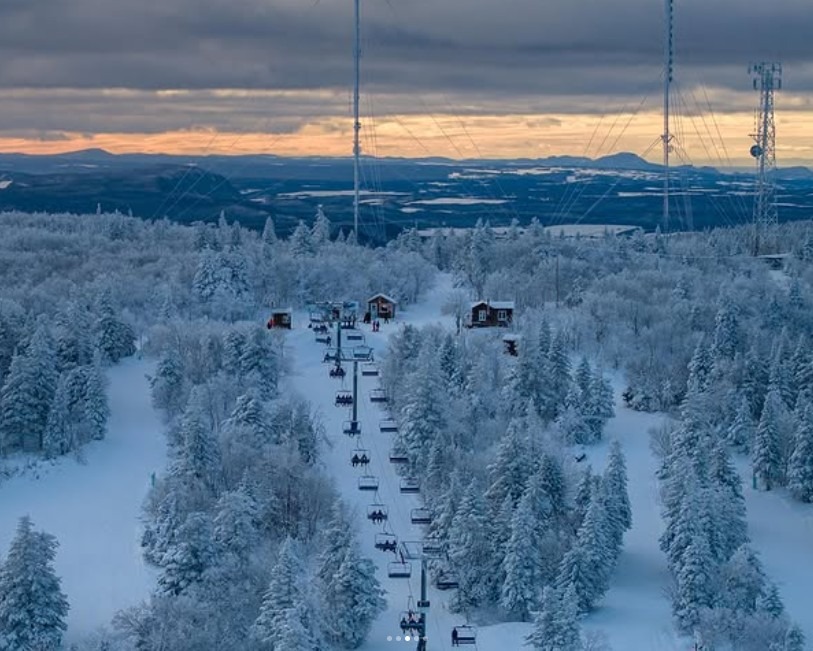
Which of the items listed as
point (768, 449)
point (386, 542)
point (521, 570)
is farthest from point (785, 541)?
point (386, 542)

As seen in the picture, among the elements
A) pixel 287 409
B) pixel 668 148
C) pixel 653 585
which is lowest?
pixel 653 585

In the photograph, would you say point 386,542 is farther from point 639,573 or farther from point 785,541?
point 785,541

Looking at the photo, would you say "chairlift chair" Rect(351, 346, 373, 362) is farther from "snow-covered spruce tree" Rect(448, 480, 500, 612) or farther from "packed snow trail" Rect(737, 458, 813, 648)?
"snow-covered spruce tree" Rect(448, 480, 500, 612)

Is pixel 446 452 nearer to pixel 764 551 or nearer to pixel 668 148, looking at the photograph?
pixel 764 551

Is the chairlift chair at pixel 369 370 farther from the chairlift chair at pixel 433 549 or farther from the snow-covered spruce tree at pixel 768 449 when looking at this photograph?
the chairlift chair at pixel 433 549

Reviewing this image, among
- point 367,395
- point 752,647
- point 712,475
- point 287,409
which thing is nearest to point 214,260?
point 367,395

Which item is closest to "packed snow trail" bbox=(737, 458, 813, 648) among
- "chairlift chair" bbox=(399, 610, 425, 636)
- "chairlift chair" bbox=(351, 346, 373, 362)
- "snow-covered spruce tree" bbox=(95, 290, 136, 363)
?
"chairlift chair" bbox=(399, 610, 425, 636)
